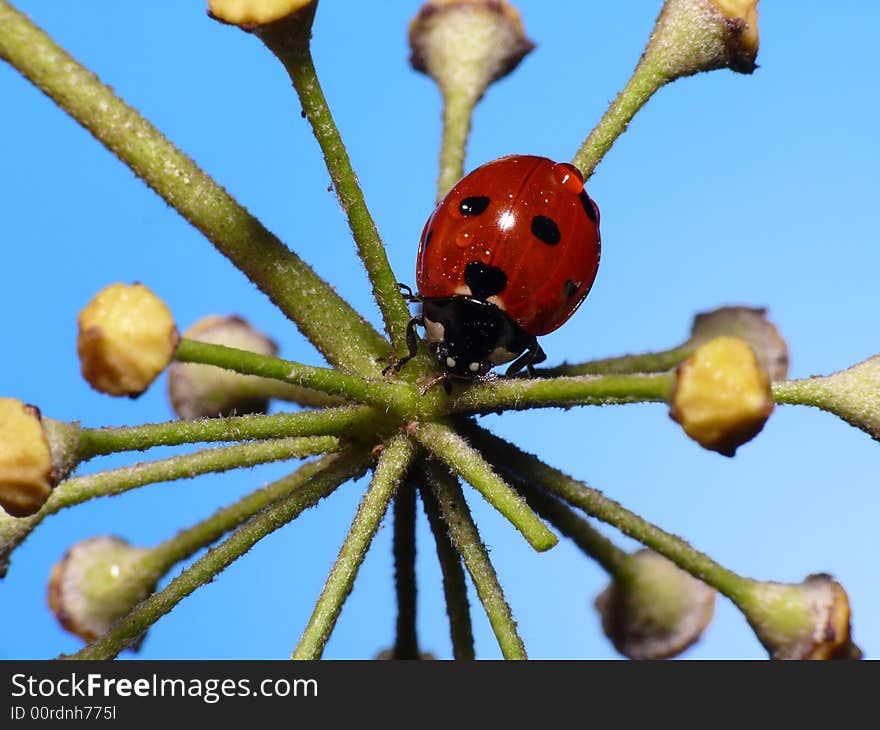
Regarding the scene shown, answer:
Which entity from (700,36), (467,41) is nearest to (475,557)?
(700,36)

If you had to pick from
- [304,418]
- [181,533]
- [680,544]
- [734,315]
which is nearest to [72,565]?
[181,533]

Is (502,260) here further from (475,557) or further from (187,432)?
(187,432)

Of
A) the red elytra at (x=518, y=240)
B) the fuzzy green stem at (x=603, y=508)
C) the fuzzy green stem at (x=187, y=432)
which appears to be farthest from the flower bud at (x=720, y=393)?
the fuzzy green stem at (x=187, y=432)

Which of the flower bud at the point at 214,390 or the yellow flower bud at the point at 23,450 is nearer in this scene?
the yellow flower bud at the point at 23,450

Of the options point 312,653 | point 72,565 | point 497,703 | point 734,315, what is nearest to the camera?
point 312,653

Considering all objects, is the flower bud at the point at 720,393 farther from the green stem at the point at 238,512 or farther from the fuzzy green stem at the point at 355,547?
the green stem at the point at 238,512

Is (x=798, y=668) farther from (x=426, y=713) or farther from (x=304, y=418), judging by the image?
(x=304, y=418)
